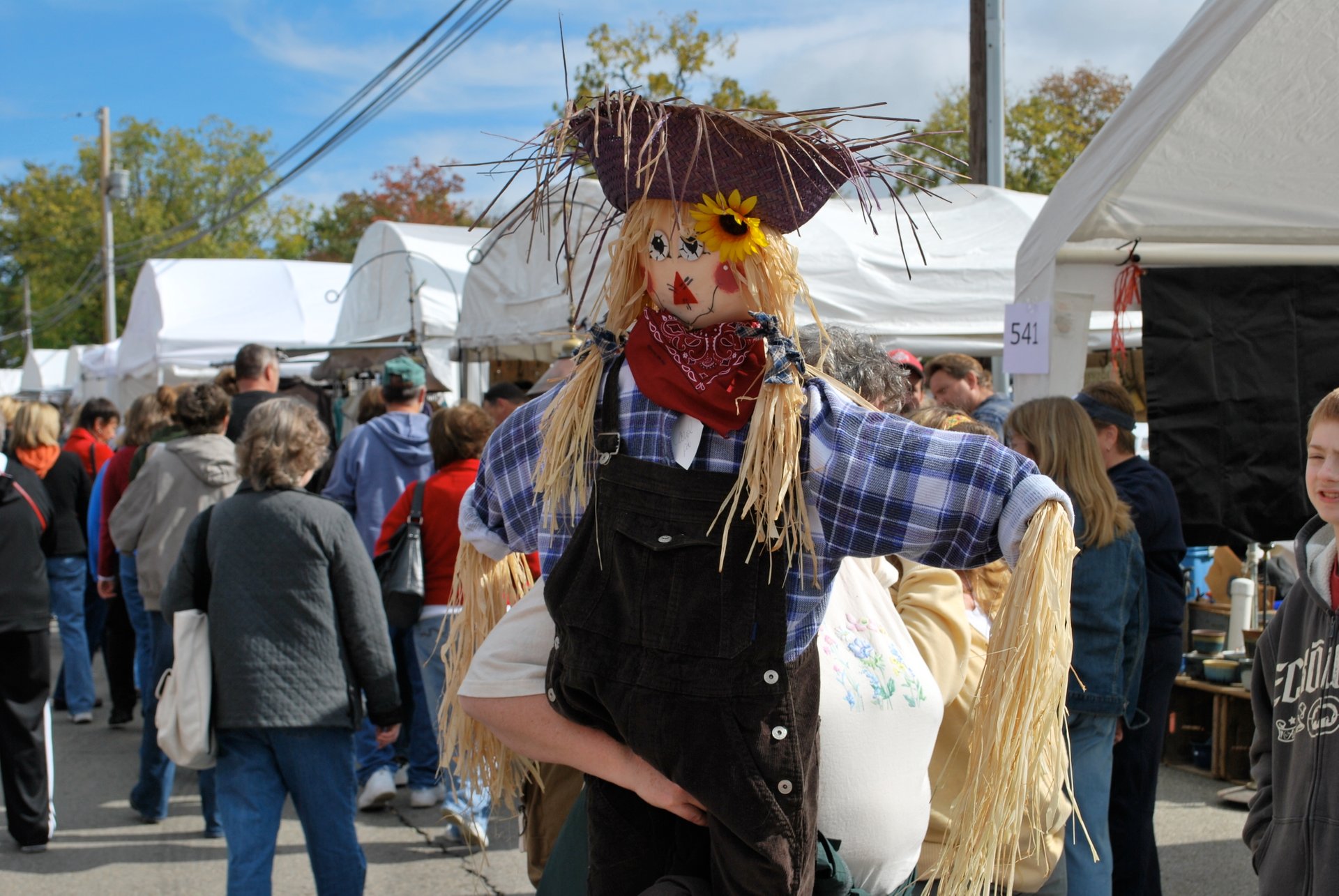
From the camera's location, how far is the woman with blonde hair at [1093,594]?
3.49 m

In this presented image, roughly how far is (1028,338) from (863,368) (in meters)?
2.35

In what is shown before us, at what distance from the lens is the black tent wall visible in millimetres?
4770

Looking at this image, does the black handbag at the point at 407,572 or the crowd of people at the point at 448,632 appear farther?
the black handbag at the point at 407,572

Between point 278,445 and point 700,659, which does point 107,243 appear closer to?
point 278,445

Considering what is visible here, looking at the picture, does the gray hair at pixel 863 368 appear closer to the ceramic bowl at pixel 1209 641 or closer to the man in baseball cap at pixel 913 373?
the man in baseball cap at pixel 913 373

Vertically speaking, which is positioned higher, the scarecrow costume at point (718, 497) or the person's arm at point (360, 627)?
the scarecrow costume at point (718, 497)

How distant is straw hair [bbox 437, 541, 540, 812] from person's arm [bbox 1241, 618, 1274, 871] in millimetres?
1554

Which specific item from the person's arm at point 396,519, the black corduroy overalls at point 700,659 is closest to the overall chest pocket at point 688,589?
the black corduroy overalls at point 700,659

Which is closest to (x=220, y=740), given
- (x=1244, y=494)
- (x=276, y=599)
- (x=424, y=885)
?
(x=276, y=599)

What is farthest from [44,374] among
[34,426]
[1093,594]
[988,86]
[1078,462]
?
[1093,594]

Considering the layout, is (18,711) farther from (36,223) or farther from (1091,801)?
(36,223)

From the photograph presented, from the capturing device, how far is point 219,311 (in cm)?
1590

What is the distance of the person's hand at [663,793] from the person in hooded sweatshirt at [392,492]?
4.17m

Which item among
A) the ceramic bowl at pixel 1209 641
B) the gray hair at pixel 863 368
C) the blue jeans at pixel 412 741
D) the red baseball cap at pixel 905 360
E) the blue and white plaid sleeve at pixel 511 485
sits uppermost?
the red baseball cap at pixel 905 360
